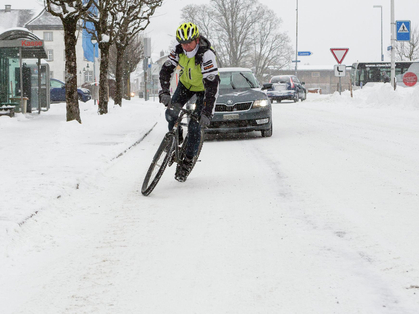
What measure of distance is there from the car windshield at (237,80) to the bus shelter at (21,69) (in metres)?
9.74

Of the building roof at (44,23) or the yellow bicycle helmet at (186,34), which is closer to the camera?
the yellow bicycle helmet at (186,34)

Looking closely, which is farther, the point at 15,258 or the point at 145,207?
the point at 145,207

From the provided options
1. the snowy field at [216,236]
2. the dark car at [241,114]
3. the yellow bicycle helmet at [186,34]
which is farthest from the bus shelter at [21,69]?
the yellow bicycle helmet at [186,34]

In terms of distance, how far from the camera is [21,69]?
72.3 feet

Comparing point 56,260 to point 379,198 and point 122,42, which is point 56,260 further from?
point 122,42

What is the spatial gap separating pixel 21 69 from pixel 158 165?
1682cm

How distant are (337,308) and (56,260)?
1960 millimetres

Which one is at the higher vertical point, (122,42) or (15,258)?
(122,42)

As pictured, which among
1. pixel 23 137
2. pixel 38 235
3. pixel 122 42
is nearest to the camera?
pixel 38 235

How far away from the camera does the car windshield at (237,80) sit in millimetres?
14148

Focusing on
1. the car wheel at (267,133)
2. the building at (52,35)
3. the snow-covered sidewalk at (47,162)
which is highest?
the building at (52,35)

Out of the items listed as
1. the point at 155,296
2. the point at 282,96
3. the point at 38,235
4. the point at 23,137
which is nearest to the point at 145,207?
the point at 38,235

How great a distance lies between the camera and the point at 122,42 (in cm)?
3066

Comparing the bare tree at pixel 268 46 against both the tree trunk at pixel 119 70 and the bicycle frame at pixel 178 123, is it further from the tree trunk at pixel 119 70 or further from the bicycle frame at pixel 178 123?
the bicycle frame at pixel 178 123
